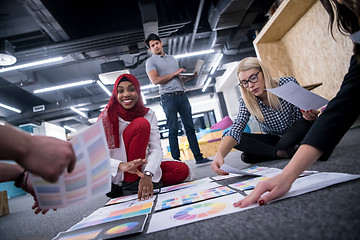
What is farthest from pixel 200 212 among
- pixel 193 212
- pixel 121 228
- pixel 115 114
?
pixel 115 114

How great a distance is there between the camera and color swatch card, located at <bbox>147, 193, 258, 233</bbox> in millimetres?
585

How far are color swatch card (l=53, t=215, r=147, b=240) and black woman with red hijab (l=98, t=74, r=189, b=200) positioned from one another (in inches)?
16.1

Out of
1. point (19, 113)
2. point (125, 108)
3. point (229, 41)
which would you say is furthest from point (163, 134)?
point (125, 108)

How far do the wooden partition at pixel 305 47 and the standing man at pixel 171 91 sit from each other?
1.78 meters

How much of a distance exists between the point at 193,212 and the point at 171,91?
1.69 m

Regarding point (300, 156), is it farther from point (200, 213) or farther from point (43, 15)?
point (43, 15)

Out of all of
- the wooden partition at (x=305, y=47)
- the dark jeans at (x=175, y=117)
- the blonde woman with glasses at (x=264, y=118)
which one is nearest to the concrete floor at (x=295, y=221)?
the blonde woman with glasses at (x=264, y=118)

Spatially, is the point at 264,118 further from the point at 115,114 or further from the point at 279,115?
the point at 115,114

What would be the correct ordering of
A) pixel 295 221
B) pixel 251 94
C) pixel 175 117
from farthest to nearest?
pixel 175 117, pixel 251 94, pixel 295 221

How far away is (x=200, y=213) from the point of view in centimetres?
62

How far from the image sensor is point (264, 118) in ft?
4.86

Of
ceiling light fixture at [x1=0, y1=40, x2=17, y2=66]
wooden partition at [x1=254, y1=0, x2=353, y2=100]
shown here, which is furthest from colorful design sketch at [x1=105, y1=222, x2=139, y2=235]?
ceiling light fixture at [x1=0, y1=40, x2=17, y2=66]

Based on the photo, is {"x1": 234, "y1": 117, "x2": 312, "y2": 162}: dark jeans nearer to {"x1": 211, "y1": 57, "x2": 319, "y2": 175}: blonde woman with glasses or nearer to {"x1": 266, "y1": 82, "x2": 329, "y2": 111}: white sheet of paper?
{"x1": 211, "y1": 57, "x2": 319, "y2": 175}: blonde woman with glasses

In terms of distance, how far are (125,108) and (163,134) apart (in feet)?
39.4
